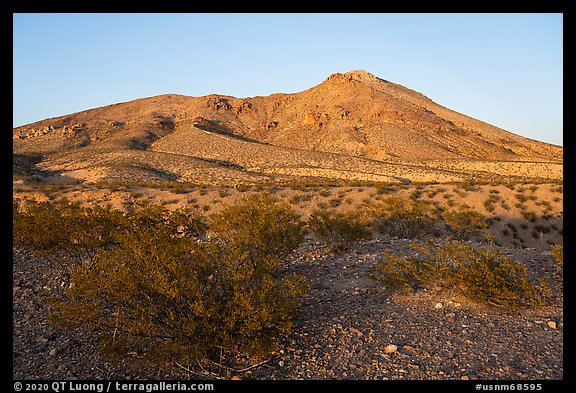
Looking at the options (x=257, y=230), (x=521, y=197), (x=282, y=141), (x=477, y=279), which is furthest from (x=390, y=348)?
(x=282, y=141)

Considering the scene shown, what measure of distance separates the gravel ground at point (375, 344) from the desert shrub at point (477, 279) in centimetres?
23

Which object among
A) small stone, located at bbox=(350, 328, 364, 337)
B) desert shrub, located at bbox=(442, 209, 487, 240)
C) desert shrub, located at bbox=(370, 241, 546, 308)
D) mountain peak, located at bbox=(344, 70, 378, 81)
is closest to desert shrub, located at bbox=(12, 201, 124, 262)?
small stone, located at bbox=(350, 328, 364, 337)

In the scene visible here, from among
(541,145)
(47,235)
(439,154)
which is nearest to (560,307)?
(47,235)

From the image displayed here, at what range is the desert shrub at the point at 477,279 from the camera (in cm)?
732

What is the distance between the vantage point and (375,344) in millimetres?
6199

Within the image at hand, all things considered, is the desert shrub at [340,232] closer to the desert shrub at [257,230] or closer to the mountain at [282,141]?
the desert shrub at [257,230]

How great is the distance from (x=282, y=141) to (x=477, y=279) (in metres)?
84.4

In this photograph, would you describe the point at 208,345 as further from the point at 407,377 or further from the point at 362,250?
the point at 362,250

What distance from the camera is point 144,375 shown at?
5.87 meters

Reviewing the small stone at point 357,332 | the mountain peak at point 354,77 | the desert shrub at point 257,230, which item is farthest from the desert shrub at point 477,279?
the mountain peak at point 354,77

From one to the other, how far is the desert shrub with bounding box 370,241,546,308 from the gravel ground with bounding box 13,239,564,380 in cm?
23

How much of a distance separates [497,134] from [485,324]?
9583cm

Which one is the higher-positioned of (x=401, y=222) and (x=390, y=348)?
(x=401, y=222)

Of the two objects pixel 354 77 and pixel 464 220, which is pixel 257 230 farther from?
pixel 354 77
